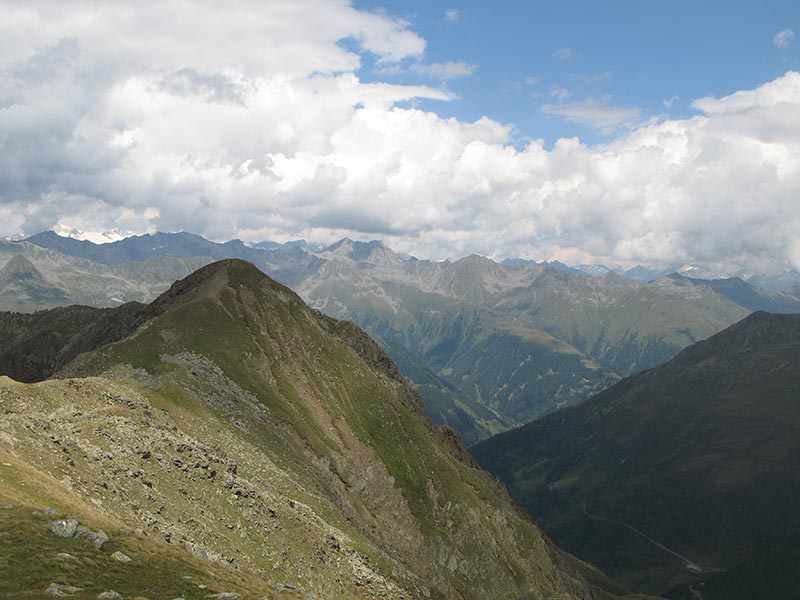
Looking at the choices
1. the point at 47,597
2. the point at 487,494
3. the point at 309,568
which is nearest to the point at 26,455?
the point at 47,597

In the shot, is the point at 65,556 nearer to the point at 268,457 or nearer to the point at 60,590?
the point at 60,590

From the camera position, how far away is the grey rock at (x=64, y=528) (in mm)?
40438

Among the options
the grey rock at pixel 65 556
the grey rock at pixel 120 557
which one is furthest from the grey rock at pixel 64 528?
the grey rock at pixel 120 557

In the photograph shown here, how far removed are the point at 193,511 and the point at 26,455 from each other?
1915cm

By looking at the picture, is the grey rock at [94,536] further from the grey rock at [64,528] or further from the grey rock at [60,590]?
the grey rock at [60,590]

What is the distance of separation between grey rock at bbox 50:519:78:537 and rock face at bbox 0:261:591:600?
39.3ft

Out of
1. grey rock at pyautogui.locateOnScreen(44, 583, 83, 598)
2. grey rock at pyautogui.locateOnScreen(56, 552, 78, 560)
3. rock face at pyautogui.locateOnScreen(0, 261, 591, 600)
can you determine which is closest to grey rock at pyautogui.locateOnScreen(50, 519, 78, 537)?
grey rock at pyautogui.locateOnScreen(56, 552, 78, 560)

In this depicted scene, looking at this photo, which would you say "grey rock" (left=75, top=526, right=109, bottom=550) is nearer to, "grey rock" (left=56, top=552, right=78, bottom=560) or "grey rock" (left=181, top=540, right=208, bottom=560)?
"grey rock" (left=56, top=552, right=78, bottom=560)

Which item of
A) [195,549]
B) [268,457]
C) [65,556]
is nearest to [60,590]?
[65,556]

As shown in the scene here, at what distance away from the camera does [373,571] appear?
87.9 meters

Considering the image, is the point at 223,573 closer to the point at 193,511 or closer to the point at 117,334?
the point at 193,511

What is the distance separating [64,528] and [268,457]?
6872cm

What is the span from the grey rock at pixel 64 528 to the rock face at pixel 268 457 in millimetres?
11983

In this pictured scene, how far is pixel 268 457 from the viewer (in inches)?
4259
